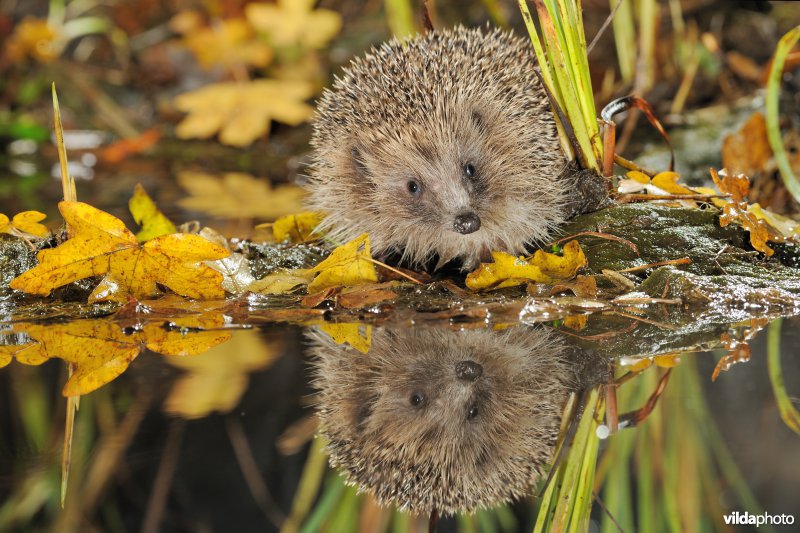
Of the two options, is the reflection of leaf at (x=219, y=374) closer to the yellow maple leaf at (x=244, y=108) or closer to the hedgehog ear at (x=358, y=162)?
the hedgehog ear at (x=358, y=162)

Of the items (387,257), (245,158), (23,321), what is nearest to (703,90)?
(387,257)

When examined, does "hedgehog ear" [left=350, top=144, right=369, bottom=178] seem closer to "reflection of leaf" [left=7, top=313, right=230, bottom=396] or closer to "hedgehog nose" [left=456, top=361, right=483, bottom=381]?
"reflection of leaf" [left=7, top=313, right=230, bottom=396]

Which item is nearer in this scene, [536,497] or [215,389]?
[536,497]

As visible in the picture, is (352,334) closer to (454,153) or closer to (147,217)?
(454,153)

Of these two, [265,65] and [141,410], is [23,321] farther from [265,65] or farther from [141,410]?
[265,65]

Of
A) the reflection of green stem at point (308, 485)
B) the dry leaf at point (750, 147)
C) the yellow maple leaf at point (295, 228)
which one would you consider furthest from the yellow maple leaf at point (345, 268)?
the dry leaf at point (750, 147)

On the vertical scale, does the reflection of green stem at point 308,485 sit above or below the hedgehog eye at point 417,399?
below
